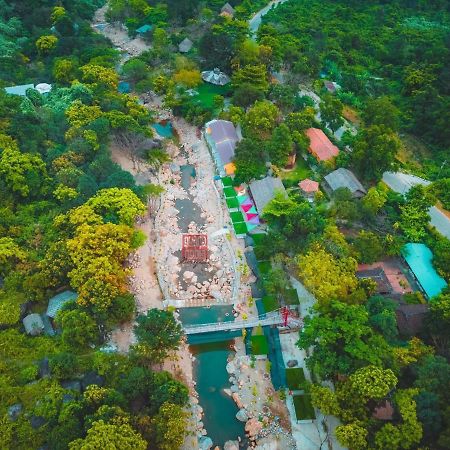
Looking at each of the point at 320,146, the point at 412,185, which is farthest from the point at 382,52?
the point at 412,185

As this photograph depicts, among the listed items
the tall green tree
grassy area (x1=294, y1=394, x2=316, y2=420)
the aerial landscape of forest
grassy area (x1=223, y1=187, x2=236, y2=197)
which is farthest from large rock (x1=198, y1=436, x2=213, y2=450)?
the tall green tree

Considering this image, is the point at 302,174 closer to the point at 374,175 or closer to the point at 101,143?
the point at 374,175

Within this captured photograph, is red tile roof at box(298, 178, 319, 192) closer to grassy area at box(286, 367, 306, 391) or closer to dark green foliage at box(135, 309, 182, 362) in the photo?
grassy area at box(286, 367, 306, 391)

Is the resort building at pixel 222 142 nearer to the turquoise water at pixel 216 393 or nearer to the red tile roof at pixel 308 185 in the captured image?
the red tile roof at pixel 308 185

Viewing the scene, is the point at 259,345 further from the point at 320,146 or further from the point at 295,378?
the point at 320,146

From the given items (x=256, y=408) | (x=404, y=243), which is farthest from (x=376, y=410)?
(x=404, y=243)
